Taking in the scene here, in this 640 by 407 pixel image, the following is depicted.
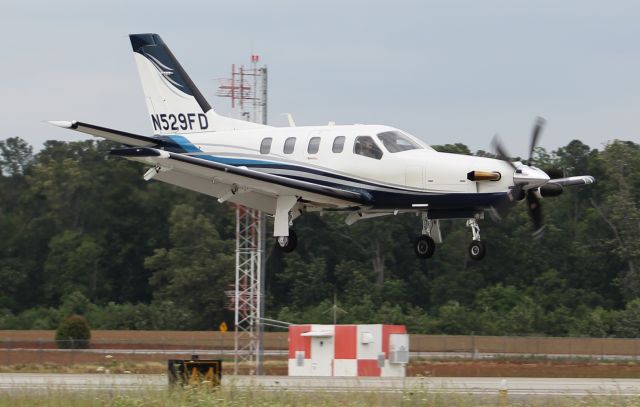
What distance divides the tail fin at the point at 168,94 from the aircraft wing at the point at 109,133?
4.78ft

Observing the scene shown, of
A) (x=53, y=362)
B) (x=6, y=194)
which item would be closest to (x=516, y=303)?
(x=53, y=362)

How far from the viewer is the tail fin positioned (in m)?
41.2

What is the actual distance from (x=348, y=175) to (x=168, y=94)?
9.19 meters

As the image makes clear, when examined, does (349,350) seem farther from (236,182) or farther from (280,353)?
(280,353)

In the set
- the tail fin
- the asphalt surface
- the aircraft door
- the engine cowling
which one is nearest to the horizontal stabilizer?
the tail fin

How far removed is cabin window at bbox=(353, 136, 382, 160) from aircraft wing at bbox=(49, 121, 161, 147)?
7.27m

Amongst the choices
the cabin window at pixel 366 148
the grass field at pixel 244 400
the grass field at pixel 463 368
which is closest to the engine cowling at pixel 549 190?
the cabin window at pixel 366 148

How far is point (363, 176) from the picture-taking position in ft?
118

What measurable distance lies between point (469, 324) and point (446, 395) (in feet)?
171

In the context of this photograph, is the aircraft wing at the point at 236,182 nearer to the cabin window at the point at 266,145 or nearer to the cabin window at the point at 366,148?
the cabin window at the point at 266,145

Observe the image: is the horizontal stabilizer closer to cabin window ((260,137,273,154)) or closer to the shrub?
cabin window ((260,137,273,154))

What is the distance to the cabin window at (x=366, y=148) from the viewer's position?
35.8 metres

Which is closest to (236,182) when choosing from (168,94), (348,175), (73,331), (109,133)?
(348,175)

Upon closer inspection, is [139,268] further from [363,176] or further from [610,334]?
[363,176]
